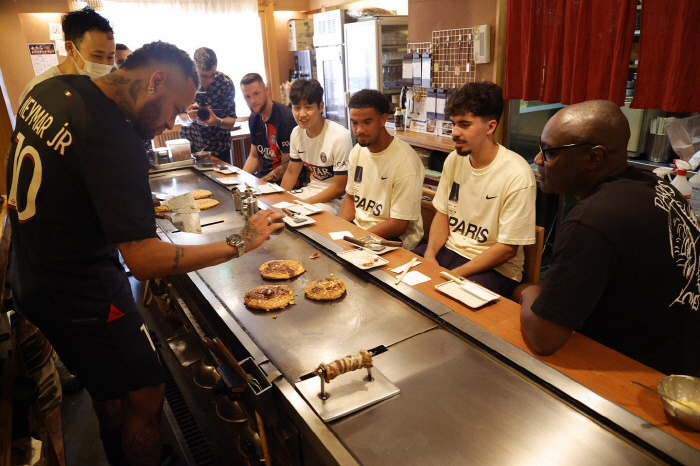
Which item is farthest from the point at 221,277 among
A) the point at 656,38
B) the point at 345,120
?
the point at 345,120

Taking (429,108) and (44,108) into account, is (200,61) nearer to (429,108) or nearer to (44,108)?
(429,108)

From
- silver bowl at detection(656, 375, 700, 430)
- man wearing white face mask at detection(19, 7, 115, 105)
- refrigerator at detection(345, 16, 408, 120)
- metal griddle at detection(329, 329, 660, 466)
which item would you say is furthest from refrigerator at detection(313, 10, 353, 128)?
silver bowl at detection(656, 375, 700, 430)

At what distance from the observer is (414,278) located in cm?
174

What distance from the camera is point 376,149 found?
274 cm

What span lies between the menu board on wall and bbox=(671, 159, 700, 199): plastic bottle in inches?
269

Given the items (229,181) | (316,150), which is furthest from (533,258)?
(229,181)

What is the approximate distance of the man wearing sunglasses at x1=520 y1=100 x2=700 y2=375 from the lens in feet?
3.97

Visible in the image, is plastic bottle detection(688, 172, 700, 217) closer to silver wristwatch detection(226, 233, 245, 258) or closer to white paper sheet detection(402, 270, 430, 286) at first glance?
white paper sheet detection(402, 270, 430, 286)

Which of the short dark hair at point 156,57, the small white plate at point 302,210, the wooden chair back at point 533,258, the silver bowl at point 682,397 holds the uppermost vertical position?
the short dark hair at point 156,57

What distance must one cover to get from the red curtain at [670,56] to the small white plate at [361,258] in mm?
2027

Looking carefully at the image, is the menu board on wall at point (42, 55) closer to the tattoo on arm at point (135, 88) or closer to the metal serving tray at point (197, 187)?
the metal serving tray at point (197, 187)

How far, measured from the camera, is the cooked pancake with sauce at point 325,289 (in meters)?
1.65

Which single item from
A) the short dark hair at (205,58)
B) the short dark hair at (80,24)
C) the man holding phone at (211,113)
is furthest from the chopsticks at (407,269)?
the short dark hair at (205,58)

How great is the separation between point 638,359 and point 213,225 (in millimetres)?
2039
